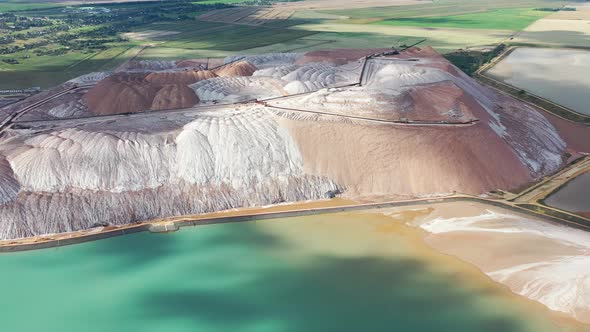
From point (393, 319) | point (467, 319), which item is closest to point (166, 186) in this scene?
point (393, 319)

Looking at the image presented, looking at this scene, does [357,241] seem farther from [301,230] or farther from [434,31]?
[434,31]

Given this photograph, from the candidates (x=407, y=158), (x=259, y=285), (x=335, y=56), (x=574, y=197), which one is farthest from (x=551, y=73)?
(x=259, y=285)

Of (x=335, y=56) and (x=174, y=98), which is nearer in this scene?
(x=174, y=98)

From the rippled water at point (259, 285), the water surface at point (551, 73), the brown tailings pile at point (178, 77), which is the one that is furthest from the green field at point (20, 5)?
the rippled water at point (259, 285)

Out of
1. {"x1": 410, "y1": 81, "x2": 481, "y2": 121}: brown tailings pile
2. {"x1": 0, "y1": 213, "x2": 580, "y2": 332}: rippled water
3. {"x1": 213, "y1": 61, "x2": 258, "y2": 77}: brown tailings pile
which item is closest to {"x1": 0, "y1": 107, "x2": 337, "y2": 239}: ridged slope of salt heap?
{"x1": 0, "y1": 213, "x2": 580, "y2": 332}: rippled water

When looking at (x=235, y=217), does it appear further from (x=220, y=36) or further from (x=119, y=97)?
(x=220, y=36)

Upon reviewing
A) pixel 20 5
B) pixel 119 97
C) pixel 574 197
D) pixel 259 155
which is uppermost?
pixel 20 5

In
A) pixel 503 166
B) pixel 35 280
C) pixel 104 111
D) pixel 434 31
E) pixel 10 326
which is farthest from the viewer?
pixel 434 31
